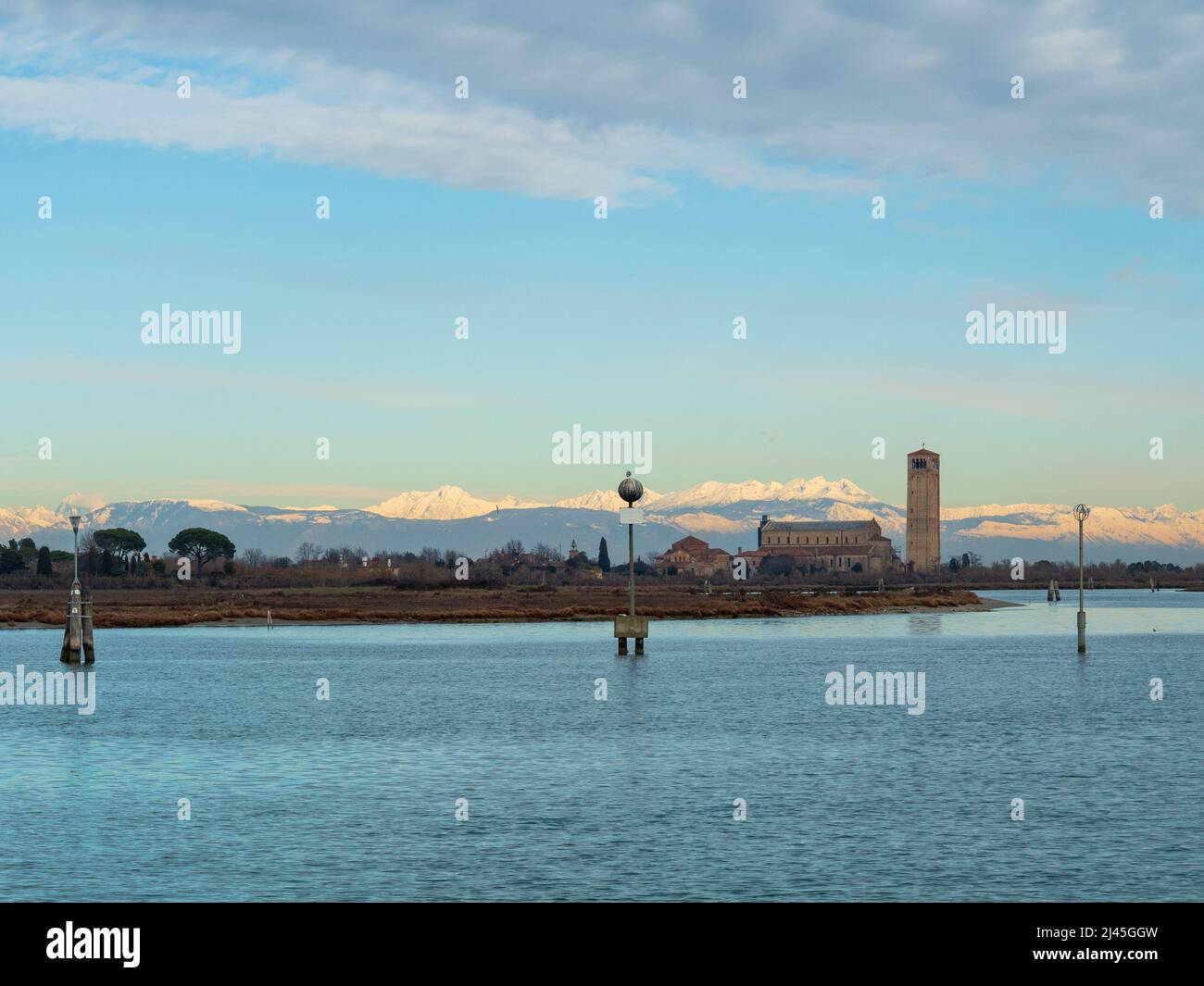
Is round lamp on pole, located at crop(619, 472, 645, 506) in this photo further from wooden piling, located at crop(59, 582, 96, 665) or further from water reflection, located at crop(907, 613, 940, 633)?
water reflection, located at crop(907, 613, 940, 633)

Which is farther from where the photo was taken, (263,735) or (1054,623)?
(1054,623)

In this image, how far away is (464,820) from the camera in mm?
33531

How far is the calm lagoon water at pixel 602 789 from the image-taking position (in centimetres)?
2753

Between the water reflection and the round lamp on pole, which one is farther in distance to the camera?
the water reflection

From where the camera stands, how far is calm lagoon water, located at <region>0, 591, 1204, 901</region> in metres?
27.5

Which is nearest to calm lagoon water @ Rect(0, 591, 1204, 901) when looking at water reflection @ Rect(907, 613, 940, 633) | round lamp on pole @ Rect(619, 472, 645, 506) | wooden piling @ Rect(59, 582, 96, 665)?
wooden piling @ Rect(59, 582, 96, 665)

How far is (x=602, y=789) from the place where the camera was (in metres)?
39.0

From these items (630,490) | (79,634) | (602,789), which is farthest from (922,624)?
(602,789)

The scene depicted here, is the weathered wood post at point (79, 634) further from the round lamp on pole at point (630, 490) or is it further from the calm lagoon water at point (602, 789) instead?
the round lamp on pole at point (630, 490)

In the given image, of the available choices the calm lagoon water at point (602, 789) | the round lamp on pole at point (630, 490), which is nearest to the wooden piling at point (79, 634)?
the calm lagoon water at point (602, 789)

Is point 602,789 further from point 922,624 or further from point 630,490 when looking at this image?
point 922,624
